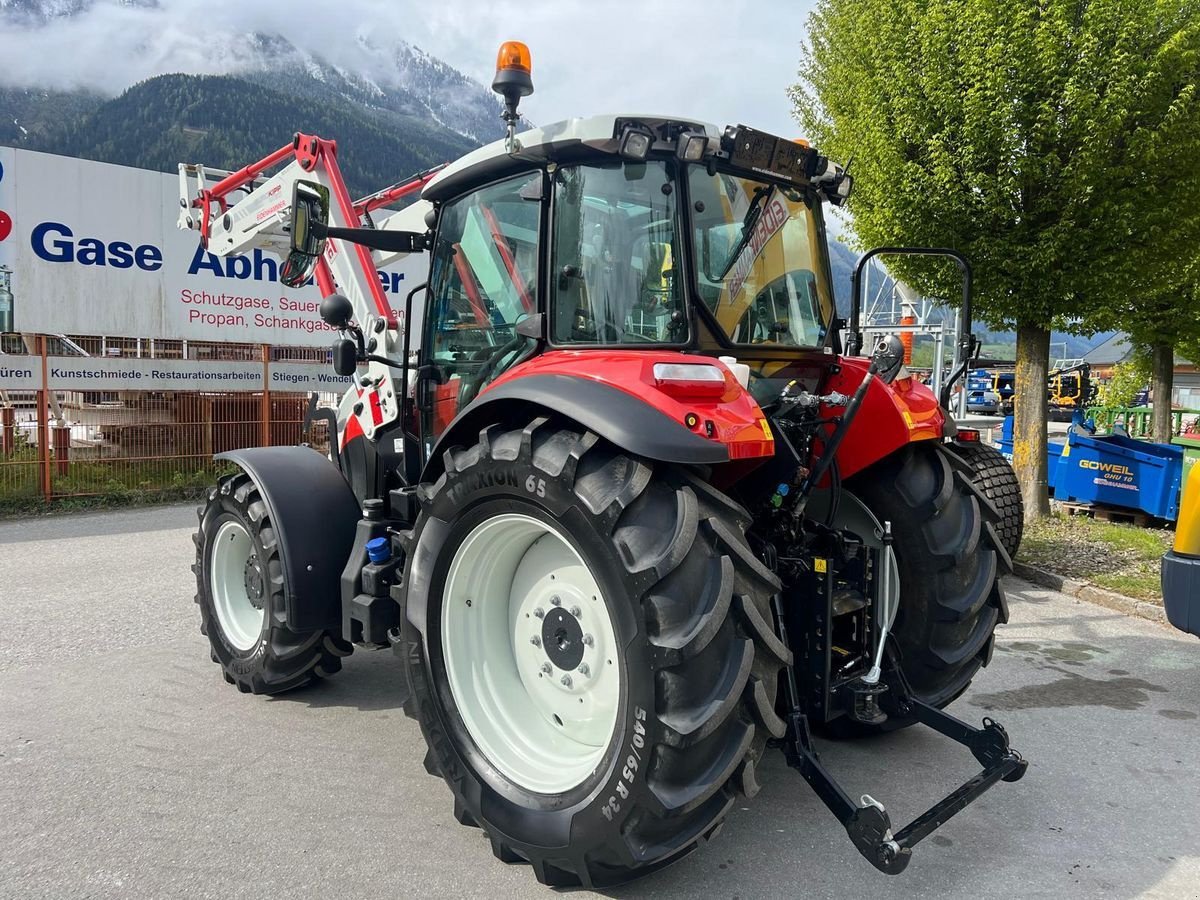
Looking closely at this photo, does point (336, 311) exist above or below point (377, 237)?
below

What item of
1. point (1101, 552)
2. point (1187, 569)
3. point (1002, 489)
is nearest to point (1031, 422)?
point (1101, 552)

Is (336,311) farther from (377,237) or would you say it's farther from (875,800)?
(875,800)

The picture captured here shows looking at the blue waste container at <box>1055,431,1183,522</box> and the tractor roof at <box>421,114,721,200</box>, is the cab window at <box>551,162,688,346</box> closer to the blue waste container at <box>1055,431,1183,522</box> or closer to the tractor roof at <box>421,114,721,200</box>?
the tractor roof at <box>421,114,721,200</box>

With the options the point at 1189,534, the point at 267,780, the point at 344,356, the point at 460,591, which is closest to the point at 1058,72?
the point at 1189,534

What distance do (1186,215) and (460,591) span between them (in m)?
7.62

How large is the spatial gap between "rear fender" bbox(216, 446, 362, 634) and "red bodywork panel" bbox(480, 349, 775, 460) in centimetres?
171

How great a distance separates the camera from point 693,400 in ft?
8.38

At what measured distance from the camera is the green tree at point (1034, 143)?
6.89 m

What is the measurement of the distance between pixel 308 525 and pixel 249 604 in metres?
0.88

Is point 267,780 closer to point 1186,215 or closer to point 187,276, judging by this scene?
point 1186,215

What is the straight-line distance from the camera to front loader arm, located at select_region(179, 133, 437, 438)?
4285mm

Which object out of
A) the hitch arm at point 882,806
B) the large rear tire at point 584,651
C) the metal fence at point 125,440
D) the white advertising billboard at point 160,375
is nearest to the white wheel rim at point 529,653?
the large rear tire at point 584,651

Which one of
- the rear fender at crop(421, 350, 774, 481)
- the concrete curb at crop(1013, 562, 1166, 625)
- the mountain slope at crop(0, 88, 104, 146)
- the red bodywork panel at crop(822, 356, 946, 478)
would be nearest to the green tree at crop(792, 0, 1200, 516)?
the concrete curb at crop(1013, 562, 1166, 625)

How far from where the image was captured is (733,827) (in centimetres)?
300
